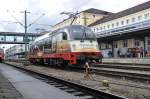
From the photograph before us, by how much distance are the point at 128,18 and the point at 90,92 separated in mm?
66021

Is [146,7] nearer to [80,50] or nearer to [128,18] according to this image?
[128,18]

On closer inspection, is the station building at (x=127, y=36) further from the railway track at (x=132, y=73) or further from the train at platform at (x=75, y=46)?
the railway track at (x=132, y=73)

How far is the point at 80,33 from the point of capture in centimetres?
2586

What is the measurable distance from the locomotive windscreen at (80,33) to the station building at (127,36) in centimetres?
1746

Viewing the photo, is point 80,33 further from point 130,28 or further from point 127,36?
point 127,36

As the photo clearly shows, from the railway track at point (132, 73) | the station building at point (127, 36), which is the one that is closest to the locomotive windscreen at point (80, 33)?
the railway track at point (132, 73)

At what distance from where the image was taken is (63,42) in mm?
26062

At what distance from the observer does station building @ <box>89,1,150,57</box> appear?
151 ft

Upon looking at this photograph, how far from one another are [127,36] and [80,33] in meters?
23.4

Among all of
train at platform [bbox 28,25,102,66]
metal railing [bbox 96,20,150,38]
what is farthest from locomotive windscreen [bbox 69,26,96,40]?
metal railing [bbox 96,20,150,38]

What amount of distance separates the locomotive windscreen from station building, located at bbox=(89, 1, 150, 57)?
1746 cm

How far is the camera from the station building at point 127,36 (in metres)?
46.0

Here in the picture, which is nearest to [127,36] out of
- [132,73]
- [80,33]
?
[80,33]

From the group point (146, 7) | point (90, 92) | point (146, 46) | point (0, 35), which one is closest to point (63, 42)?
point (90, 92)
